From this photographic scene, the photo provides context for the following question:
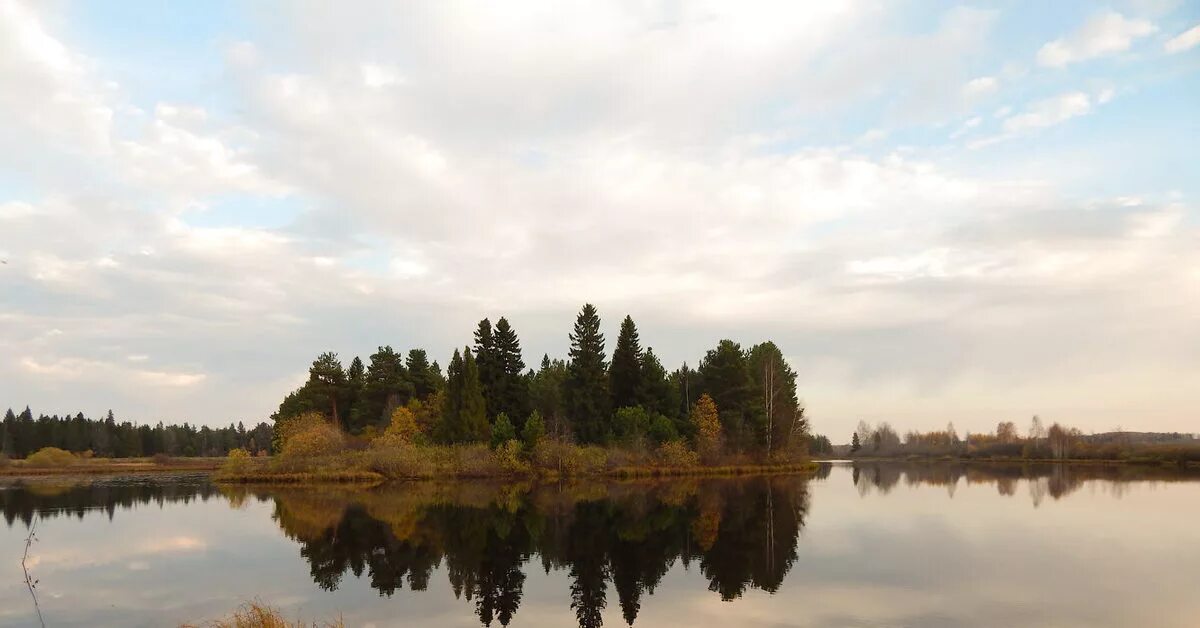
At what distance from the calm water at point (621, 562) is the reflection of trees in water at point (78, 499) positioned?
28.0 inches

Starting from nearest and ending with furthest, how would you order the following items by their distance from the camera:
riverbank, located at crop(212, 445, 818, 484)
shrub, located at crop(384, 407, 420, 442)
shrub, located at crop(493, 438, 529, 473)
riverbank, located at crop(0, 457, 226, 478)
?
riverbank, located at crop(212, 445, 818, 484)
shrub, located at crop(493, 438, 529, 473)
shrub, located at crop(384, 407, 420, 442)
riverbank, located at crop(0, 457, 226, 478)

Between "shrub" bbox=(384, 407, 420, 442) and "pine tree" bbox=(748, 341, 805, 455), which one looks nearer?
"shrub" bbox=(384, 407, 420, 442)

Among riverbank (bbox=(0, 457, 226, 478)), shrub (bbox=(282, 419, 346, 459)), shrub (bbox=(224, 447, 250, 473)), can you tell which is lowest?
riverbank (bbox=(0, 457, 226, 478))

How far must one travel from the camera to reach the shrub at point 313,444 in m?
73.4

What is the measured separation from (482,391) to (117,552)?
163ft

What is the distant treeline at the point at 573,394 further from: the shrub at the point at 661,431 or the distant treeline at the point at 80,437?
the distant treeline at the point at 80,437

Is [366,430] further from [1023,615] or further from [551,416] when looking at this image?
[1023,615]

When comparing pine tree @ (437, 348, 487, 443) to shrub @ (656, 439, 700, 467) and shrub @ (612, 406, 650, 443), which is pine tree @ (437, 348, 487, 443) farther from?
shrub @ (656, 439, 700, 467)

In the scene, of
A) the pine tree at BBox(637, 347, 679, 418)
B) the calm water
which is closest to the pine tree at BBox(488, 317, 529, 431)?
the pine tree at BBox(637, 347, 679, 418)

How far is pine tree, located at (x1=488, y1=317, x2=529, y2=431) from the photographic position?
79.9 metres

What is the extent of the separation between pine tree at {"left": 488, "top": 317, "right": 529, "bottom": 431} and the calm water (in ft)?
105

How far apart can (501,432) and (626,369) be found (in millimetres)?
18852

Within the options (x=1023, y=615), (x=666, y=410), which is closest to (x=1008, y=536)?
Result: (x=1023, y=615)

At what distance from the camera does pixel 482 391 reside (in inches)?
3086
